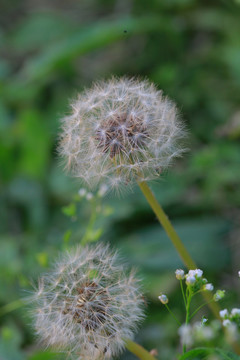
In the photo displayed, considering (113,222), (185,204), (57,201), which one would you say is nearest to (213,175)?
(185,204)

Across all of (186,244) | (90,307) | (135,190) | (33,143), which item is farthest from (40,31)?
(90,307)

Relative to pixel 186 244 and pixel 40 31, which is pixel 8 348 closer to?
pixel 186 244

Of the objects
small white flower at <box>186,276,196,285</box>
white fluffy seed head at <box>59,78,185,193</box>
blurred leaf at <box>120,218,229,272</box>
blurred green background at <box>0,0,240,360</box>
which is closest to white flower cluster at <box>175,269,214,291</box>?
small white flower at <box>186,276,196,285</box>

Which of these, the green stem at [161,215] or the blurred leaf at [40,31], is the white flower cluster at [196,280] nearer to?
the green stem at [161,215]

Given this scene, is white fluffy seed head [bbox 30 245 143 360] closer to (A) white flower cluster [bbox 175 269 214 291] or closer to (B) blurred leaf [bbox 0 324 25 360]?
(A) white flower cluster [bbox 175 269 214 291]

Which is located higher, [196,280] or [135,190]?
[135,190]

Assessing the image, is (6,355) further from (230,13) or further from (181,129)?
(230,13)
